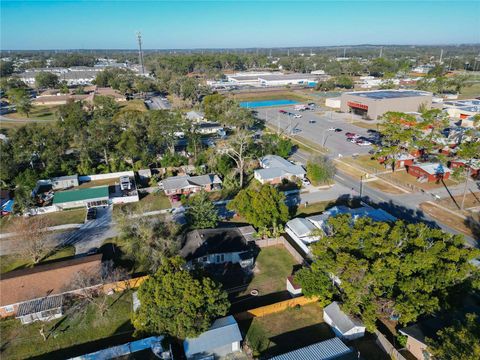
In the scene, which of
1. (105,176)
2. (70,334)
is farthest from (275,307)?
(105,176)

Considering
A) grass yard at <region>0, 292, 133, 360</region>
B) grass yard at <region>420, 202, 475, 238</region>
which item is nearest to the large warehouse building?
grass yard at <region>420, 202, 475, 238</region>

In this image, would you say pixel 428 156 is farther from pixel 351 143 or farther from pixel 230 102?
pixel 230 102

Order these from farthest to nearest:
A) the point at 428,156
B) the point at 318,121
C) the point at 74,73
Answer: the point at 74,73
the point at 318,121
the point at 428,156

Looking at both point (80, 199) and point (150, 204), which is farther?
point (150, 204)

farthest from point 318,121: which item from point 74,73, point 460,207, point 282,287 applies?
point 74,73

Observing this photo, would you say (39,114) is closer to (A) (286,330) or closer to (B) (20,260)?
(B) (20,260)
